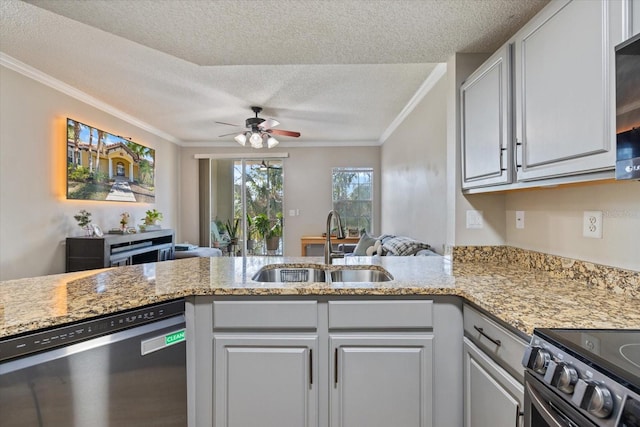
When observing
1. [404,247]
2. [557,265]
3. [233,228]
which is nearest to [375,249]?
[404,247]

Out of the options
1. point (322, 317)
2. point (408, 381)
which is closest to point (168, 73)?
point (322, 317)

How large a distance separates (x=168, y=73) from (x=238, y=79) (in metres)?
0.64

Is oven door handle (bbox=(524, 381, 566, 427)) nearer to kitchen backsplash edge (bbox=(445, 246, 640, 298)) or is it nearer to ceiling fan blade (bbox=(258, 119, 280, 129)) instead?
kitchen backsplash edge (bbox=(445, 246, 640, 298))

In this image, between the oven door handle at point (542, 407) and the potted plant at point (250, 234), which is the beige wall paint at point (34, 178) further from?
the oven door handle at point (542, 407)

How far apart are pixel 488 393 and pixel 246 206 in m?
5.49

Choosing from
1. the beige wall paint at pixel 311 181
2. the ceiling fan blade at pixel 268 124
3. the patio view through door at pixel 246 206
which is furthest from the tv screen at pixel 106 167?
the ceiling fan blade at pixel 268 124

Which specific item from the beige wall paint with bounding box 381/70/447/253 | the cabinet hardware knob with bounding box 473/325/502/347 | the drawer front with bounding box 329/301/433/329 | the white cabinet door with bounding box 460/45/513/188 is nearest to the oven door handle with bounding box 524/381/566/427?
the cabinet hardware knob with bounding box 473/325/502/347

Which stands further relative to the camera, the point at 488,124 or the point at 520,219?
the point at 520,219

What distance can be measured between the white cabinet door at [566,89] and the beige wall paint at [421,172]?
4.60ft

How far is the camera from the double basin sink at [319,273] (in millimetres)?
1884

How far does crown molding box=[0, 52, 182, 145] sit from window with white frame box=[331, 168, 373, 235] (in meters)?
3.26

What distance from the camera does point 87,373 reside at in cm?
107

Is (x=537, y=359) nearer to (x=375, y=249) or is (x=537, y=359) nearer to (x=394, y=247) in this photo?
(x=394, y=247)

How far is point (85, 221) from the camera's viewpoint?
3535 mm
